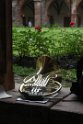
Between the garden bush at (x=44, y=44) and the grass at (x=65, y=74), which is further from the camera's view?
the garden bush at (x=44, y=44)

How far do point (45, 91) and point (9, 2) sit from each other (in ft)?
2.21

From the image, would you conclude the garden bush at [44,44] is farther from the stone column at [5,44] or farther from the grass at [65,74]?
the stone column at [5,44]

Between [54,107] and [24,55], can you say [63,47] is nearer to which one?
[24,55]

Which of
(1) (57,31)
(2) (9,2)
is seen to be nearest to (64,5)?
(1) (57,31)

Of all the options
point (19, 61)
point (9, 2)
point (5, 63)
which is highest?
point (9, 2)

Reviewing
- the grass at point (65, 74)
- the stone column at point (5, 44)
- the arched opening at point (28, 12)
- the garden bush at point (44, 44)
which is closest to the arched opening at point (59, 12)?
the arched opening at point (28, 12)

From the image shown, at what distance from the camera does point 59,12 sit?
31.3m

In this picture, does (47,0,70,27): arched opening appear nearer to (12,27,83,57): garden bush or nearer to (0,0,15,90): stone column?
(12,27,83,57): garden bush

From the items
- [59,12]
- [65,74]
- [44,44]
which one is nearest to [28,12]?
Answer: [59,12]

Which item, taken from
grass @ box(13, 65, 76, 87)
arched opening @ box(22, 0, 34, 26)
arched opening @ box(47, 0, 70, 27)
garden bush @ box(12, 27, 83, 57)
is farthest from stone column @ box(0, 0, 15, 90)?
arched opening @ box(22, 0, 34, 26)

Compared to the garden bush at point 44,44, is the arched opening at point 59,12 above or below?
above

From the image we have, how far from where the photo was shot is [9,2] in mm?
2408

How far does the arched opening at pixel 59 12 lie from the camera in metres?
30.6

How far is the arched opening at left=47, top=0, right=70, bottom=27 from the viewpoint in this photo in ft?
100
